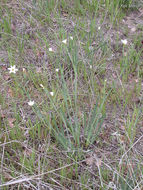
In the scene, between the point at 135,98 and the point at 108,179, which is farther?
the point at 135,98

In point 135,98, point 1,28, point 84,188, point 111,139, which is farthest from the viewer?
point 1,28

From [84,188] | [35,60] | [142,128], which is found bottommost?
[84,188]

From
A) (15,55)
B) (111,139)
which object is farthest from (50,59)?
(111,139)

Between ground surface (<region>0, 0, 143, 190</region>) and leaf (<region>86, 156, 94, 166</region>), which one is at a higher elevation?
ground surface (<region>0, 0, 143, 190</region>)

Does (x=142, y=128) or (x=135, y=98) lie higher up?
(x=135, y=98)

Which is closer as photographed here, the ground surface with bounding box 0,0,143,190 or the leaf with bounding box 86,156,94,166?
the ground surface with bounding box 0,0,143,190

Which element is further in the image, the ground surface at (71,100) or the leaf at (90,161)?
the leaf at (90,161)

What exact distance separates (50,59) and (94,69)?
61cm

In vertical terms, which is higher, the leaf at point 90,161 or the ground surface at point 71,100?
the ground surface at point 71,100

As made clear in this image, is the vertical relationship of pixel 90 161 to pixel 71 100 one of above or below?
below

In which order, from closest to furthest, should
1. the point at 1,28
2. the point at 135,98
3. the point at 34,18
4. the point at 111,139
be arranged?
the point at 111,139, the point at 135,98, the point at 1,28, the point at 34,18

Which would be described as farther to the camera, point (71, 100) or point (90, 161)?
point (71, 100)

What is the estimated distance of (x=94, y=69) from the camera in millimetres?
2381

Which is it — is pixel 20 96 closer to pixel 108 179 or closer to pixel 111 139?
pixel 111 139
